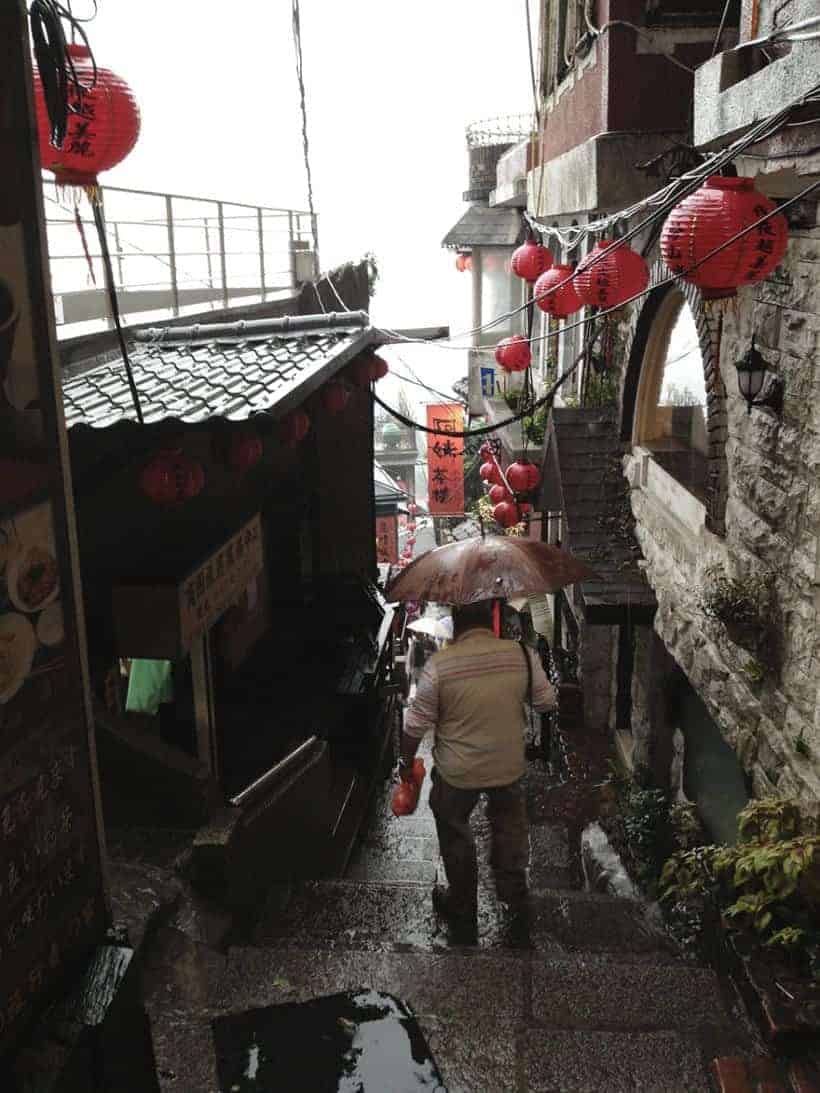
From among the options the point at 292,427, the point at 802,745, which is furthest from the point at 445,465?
the point at 802,745

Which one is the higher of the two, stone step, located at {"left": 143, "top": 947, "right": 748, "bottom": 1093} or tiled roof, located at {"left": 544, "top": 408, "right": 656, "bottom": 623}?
tiled roof, located at {"left": 544, "top": 408, "right": 656, "bottom": 623}

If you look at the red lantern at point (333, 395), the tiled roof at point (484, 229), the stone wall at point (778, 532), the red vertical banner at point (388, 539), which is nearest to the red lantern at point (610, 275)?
the stone wall at point (778, 532)

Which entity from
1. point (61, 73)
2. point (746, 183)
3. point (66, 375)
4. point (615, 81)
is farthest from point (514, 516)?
point (61, 73)

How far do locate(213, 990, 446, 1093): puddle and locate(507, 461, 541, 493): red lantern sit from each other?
442 inches

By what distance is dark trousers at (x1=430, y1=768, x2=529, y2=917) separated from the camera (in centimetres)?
632

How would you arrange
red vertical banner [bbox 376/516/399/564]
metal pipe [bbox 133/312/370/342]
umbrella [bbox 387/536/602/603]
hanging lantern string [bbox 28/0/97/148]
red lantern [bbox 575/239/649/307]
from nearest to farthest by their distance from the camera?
hanging lantern string [bbox 28/0/97/148] → umbrella [bbox 387/536/602/603] → red lantern [bbox 575/239/649/307] → metal pipe [bbox 133/312/370/342] → red vertical banner [bbox 376/516/399/564]

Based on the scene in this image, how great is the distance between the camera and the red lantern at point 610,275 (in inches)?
329

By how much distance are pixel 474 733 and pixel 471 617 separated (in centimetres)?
77

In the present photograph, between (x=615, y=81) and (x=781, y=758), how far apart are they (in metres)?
7.18

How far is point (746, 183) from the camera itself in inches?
235

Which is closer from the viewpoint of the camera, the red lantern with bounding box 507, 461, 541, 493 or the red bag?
the red bag

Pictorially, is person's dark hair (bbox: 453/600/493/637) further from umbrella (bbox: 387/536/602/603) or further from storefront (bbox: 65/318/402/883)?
storefront (bbox: 65/318/402/883)

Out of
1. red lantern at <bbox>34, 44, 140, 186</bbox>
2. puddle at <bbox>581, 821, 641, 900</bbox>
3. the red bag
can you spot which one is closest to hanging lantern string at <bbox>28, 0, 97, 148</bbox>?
red lantern at <bbox>34, 44, 140, 186</bbox>

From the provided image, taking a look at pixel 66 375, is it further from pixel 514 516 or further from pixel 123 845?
pixel 514 516
